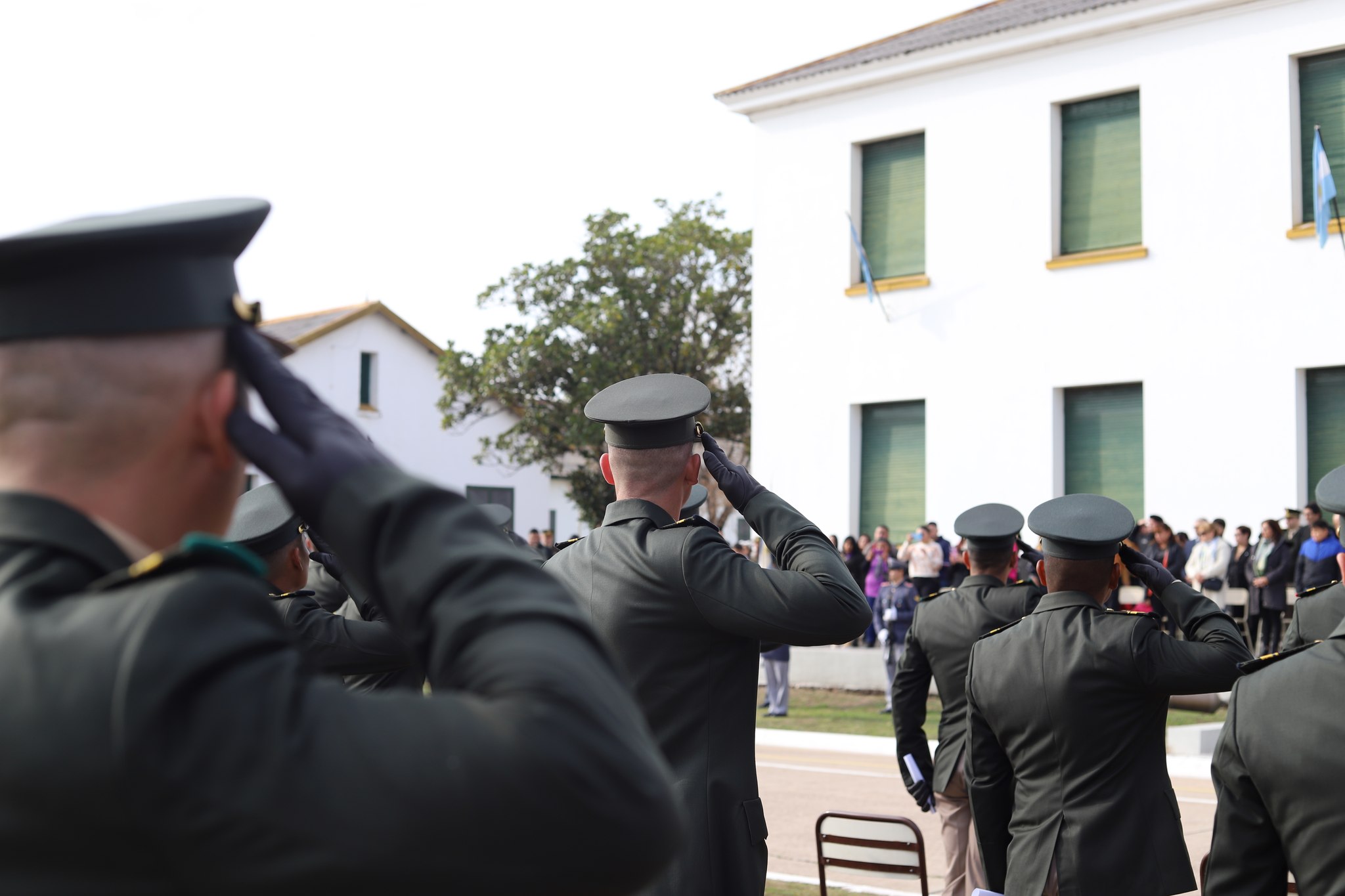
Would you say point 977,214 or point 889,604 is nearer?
point 889,604

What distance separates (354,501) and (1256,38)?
66.6 feet

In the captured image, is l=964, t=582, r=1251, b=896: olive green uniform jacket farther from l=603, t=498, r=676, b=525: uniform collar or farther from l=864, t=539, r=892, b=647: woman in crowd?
l=864, t=539, r=892, b=647: woman in crowd

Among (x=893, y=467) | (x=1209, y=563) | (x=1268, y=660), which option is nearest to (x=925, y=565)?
(x=1209, y=563)

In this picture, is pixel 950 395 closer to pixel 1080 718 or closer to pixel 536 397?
pixel 536 397

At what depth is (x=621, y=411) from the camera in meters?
4.02

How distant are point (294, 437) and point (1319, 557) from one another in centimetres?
1688

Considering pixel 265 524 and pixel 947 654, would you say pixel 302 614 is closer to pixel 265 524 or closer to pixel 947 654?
pixel 265 524

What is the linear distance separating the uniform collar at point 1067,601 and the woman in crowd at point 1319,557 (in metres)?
12.6

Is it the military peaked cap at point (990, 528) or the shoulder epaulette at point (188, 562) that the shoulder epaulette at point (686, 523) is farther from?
the military peaked cap at point (990, 528)

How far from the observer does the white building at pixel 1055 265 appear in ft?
61.8

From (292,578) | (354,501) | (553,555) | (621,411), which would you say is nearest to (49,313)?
(354,501)

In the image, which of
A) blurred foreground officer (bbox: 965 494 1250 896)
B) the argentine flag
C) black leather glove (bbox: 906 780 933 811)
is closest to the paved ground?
black leather glove (bbox: 906 780 933 811)

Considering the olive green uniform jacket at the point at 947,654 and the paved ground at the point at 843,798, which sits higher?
the olive green uniform jacket at the point at 947,654

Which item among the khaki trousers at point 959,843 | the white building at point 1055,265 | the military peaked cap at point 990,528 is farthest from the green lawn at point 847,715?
the military peaked cap at point 990,528
